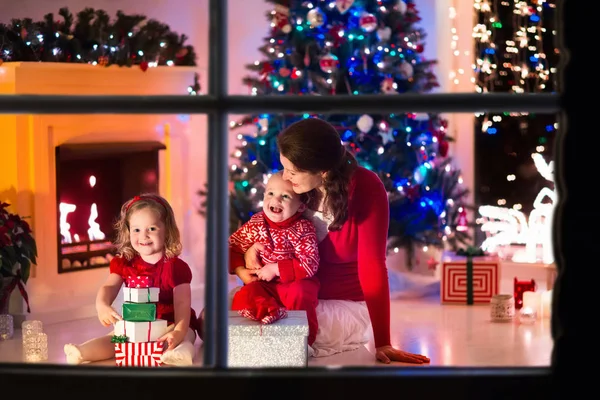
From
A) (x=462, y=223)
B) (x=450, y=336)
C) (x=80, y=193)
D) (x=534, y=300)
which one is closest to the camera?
(x=450, y=336)

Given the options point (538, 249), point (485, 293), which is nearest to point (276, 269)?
point (485, 293)

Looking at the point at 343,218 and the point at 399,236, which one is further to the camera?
the point at 399,236

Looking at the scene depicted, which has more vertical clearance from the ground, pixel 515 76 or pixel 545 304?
pixel 515 76

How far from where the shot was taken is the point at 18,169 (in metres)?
4.74

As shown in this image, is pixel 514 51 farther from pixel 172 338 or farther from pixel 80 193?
pixel 172 338

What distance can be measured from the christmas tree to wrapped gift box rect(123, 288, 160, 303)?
274 cm

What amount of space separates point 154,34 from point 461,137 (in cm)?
208

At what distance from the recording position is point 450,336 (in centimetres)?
396

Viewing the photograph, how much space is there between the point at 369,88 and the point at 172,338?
290cm

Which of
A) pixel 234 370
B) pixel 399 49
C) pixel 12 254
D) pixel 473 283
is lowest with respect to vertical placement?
pixel 473 283

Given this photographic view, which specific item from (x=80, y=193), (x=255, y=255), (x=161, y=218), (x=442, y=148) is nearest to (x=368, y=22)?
(x=442, y=148)

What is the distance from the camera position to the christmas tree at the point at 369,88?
16.6 ft

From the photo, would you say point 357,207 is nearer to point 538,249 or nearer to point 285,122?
point 285,122

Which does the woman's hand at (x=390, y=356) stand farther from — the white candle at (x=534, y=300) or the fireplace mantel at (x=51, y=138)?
the fireplace mantel at (x=51, y=138)
